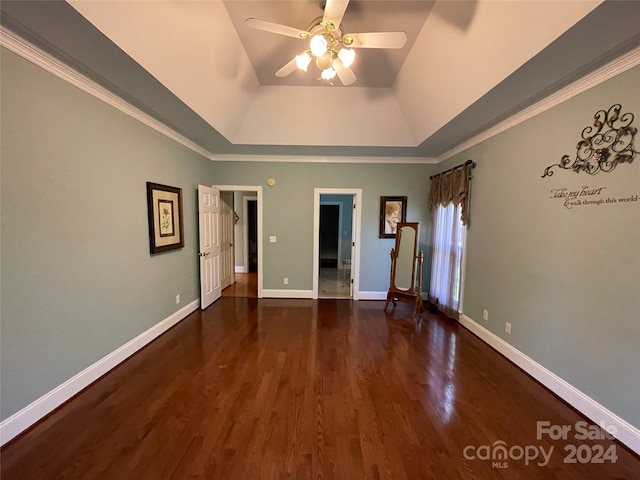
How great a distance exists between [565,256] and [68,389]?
422cm

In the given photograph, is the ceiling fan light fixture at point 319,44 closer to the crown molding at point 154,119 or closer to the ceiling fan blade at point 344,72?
the ceiling fan blade at point 344,72

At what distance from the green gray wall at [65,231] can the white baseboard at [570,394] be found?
4020 millimetres

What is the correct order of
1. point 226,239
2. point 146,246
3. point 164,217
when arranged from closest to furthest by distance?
point 146,246, point 164,217, point 226,239

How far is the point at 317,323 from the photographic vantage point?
361 centimetres

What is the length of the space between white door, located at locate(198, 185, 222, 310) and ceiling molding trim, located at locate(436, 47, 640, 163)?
404cm

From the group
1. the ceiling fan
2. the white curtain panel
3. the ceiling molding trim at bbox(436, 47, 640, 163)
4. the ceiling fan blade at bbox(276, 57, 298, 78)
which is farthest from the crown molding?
the ceiling fan blade at bbox(276, 57, 298, 78)

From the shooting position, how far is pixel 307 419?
6.04 feet

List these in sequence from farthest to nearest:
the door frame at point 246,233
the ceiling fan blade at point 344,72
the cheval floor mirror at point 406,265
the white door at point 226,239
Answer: the door frame at point 246,233
the white door at point 226,239
the cheval floor mirror at point 406,265
the ceiling fan blade at point 344,72

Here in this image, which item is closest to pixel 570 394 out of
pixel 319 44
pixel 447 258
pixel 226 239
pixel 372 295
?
pixel 447 258

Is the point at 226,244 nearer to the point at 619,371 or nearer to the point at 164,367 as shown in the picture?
the point at 164,367

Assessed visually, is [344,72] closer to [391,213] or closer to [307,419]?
[391,213]

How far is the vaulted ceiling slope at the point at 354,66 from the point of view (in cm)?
155

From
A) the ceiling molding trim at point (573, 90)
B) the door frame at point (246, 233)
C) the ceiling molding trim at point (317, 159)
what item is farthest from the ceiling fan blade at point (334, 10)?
the door frame at point (246, 233)

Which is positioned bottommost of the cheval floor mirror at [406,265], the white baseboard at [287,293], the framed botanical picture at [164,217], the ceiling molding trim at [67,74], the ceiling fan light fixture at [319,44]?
the white baseboard at [287,293]
